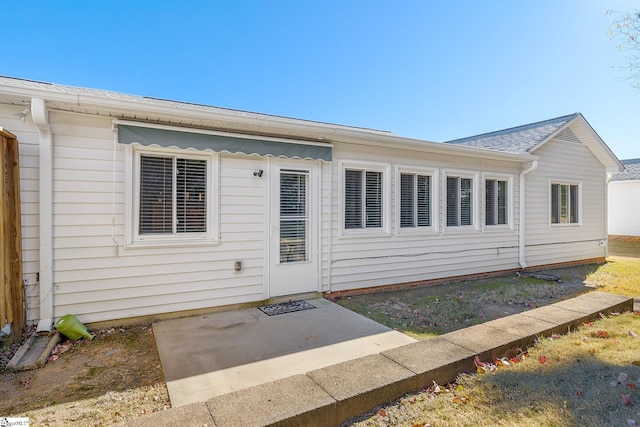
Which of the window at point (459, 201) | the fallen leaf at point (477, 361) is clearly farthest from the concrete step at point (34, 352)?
the window at point (459, 201)

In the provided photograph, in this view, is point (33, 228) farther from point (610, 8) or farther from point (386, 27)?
point (610, 8)

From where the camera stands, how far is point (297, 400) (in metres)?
1.91

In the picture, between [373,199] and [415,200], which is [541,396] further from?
[415,200]

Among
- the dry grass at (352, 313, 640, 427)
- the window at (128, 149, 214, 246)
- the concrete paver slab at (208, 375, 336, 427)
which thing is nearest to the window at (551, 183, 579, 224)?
the dry grass at (352, 313, 640, 427)

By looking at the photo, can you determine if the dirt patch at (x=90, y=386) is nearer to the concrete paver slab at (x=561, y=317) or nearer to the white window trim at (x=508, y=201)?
the concrete paver slab at (x=561, y=317)

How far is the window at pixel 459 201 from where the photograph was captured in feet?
22.6

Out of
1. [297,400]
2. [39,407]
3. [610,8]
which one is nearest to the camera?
[297,400]

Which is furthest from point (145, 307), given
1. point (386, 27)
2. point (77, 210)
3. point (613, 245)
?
point (613, 245)

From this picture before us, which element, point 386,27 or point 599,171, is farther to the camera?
point 599,171

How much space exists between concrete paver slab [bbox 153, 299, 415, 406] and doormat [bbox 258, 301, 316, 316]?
0.14m

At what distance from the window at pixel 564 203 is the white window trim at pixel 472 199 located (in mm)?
3168

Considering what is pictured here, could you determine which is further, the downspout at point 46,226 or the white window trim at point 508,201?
the white window trim at point 508,201

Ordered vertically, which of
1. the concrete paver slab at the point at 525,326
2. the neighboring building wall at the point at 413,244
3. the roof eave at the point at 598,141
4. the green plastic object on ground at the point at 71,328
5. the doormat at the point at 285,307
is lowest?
the doormat at the point at 285,307

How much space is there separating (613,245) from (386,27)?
1445 cm
